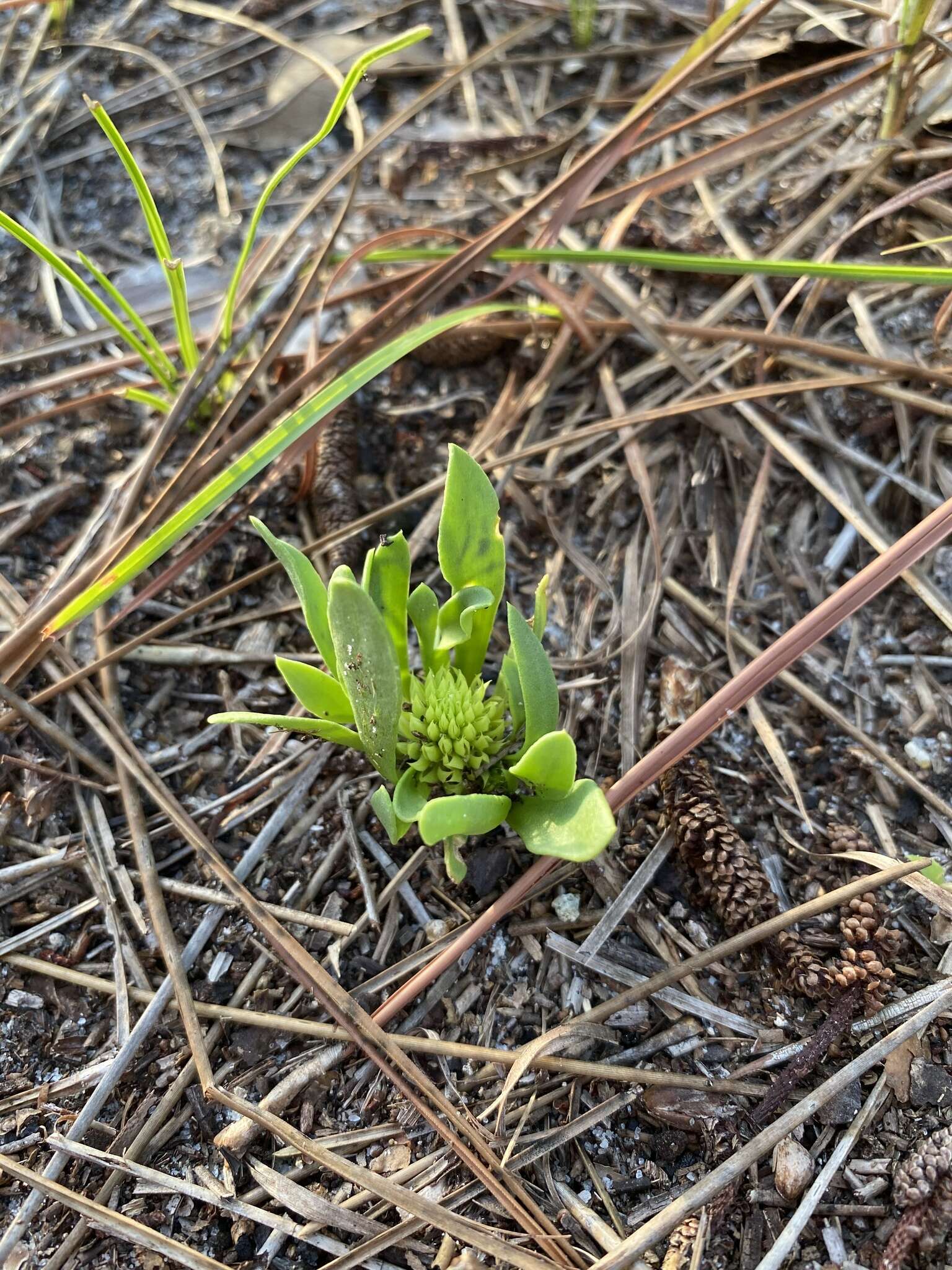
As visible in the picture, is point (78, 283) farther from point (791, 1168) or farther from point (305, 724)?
point (791, 1168)

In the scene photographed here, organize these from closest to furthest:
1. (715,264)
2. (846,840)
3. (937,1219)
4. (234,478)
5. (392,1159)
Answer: (937,1219)
(392,1159)
(846,840)
(234,478)
(715,264)

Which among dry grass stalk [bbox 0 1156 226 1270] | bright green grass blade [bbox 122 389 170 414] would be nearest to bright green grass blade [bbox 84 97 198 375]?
bright green grass blade [bbox 122 389 170 414]

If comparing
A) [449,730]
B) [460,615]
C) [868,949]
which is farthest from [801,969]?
[460,615]

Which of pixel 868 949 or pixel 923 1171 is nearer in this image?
pixel 923 1171

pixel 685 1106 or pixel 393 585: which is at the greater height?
pixel 393 585

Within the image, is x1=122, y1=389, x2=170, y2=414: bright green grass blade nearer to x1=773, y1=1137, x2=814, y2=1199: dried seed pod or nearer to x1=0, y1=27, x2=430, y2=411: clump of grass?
x1=0, y1=27, x2=430, y2=411: clump of grass

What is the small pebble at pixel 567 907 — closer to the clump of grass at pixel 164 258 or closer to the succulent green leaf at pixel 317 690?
the succulent green leaf at pixel 317 690
